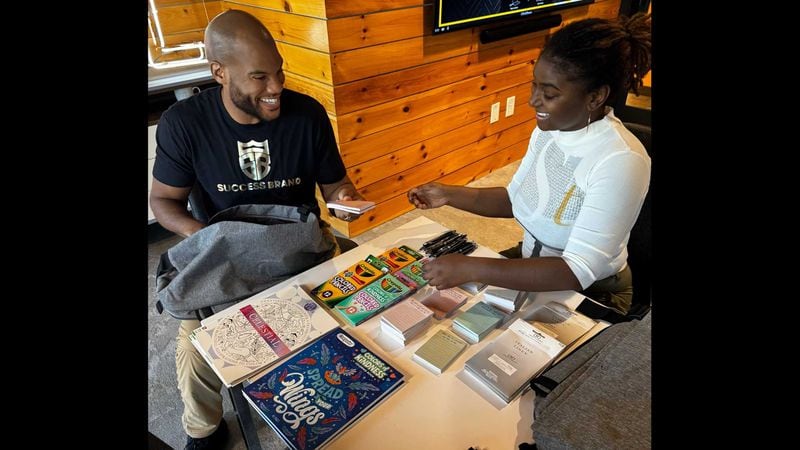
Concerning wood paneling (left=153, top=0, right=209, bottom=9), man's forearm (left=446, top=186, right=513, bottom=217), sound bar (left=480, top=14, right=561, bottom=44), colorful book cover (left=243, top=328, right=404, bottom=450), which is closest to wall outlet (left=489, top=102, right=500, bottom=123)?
sound bar (left=480, top=14, right=561, bottom=44)

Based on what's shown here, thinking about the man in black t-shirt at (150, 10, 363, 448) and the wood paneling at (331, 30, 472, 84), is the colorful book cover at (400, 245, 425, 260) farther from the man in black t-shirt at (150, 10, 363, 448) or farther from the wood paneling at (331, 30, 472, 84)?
the wood paneling at (331, 30, 472, 84)

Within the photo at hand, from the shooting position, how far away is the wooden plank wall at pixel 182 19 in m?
2.43

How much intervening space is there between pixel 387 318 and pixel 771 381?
0.80 m

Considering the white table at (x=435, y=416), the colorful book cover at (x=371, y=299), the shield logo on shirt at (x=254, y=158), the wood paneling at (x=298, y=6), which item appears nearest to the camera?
the white table at (x=435, y=416)

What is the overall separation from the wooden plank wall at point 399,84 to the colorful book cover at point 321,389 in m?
1.56

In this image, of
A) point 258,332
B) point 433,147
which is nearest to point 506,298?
point 258,332

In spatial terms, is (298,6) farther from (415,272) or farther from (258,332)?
(258,332)

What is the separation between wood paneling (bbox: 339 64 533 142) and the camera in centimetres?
232

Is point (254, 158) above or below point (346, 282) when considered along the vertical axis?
above

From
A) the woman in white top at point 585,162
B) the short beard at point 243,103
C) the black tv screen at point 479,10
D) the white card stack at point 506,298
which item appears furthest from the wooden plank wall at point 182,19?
the white card stack at point 506,298

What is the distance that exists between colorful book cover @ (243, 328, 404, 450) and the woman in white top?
278 mm

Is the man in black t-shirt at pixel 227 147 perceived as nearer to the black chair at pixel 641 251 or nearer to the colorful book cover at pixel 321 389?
the colorful book cover at pixel 321 389

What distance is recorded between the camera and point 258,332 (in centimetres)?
97

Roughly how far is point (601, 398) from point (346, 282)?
66cm
